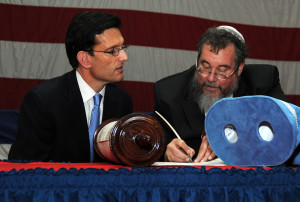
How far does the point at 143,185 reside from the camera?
761mm

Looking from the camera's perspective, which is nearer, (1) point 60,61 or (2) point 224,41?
(2) point 224,41

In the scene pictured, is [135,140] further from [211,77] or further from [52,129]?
[211,77]

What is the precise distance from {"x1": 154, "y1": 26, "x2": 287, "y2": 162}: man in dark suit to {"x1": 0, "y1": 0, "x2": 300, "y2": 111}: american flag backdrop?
80 cm

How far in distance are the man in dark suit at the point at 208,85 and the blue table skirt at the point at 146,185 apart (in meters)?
0.98

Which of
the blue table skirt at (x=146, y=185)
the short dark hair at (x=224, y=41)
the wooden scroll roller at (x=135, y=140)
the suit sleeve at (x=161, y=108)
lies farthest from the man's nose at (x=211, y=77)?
the blue table skirt at (x=146, y=185)

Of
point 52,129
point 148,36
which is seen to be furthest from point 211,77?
point 148,36

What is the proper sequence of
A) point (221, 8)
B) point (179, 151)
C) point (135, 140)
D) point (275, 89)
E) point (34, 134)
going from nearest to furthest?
point (135, 140)
point (179, 151)
point (34, 134)
point (275, 89)
point (221, 8)

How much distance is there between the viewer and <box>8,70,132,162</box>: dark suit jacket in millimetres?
1573

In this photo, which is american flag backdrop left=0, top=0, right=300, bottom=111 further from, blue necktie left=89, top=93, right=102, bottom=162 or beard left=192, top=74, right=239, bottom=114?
blue necktie left=89, top=93, right=102, bottom=162

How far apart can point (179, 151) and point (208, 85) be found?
0.66 metres

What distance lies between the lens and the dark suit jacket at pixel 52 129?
1.57 metres

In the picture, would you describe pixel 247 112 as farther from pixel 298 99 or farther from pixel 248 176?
pixel 298 99

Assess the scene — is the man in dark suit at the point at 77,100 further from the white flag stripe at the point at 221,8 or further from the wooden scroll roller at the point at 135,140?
the white flag stripe at the point at 221,8

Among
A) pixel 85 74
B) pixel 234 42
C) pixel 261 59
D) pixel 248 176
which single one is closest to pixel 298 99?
pixel 261 59
